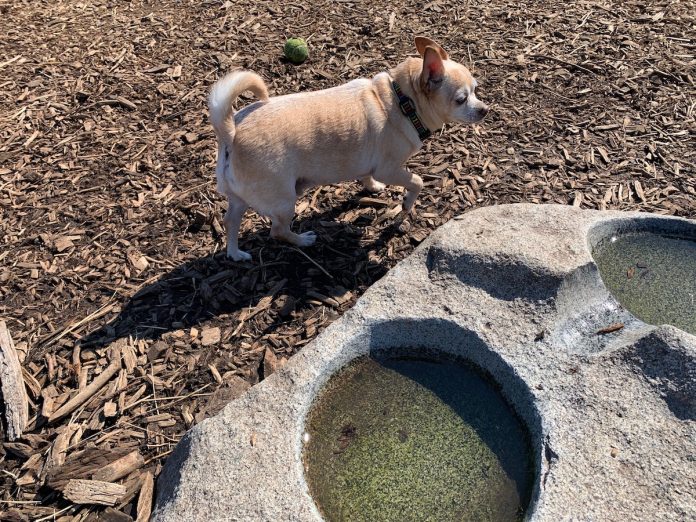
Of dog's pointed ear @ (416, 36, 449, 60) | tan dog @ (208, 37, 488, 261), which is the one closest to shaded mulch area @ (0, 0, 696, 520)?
tan dog @ (208, 37, 488, 261)

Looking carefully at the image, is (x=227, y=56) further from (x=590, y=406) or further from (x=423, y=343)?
(x=590, y=406)

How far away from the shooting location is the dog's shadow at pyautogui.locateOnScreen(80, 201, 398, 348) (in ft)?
13.1

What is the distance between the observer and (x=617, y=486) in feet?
8.57

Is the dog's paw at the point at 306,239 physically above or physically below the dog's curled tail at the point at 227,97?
below

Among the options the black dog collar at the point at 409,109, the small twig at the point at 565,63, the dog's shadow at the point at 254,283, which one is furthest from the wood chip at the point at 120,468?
the small twig at the point at 565,63

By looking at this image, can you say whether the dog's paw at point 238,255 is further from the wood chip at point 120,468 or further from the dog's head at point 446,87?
the dog's head at point 446,87

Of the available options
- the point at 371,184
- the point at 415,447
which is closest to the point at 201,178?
the point at 371,184

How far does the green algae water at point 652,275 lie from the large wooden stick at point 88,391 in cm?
319

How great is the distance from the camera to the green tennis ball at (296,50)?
6066 millimetres

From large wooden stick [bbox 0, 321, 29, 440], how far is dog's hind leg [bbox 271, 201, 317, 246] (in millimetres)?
1854

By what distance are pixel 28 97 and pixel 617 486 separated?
20.1 feet

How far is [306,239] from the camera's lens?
443 centimetres

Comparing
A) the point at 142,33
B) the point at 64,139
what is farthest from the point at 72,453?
the point at 142,33

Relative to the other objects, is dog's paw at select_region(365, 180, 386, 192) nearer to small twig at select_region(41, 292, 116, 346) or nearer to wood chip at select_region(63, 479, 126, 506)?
small twig at select_region(41, 292, 116, 346)
